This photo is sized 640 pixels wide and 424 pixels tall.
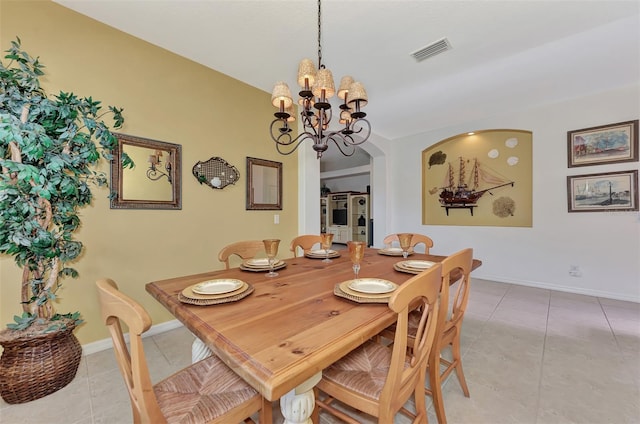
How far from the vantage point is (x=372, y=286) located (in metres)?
1.23

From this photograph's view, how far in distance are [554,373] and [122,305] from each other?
2.53 m

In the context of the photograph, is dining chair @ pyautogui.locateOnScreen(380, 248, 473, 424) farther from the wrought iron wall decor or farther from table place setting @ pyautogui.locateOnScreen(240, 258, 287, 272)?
the wrought iron wall decor

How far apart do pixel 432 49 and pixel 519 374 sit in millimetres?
2741

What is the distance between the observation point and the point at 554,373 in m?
1.73

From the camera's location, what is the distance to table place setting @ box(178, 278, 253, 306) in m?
1.05

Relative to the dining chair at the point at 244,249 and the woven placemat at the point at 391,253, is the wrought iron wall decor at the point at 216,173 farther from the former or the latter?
the woven placemat at the point at 391,253

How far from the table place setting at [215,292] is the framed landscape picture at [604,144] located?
14.9ft

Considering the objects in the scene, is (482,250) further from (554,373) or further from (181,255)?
(181,255)

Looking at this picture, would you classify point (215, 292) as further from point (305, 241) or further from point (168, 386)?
point (305, 241)

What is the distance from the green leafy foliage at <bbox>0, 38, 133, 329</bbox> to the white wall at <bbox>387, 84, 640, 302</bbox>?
194 inches

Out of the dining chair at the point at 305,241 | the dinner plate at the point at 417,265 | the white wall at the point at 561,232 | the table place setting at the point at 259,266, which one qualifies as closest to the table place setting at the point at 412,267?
the dinner plate at the point at 417,265

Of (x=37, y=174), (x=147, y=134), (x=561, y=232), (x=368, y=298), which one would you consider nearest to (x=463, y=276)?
(x=368, y=298)

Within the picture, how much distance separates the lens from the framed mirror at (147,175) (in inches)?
83.7

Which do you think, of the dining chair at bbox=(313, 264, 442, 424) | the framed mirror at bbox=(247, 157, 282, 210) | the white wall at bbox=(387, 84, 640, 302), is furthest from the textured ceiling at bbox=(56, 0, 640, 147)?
the dining chair at bbox=(313, 264, 442, 424)
